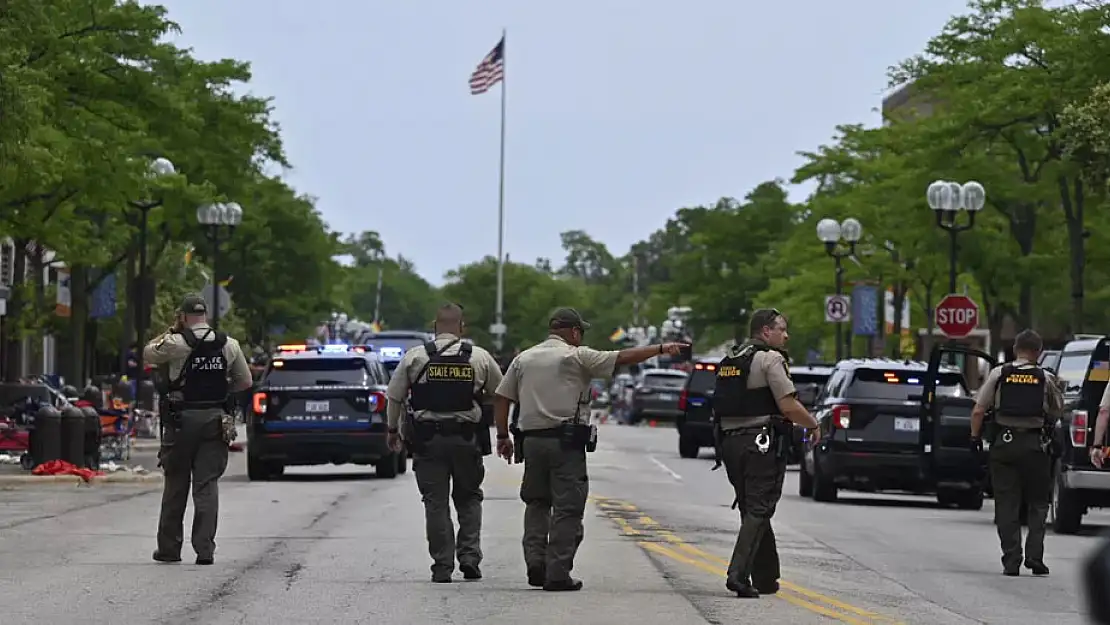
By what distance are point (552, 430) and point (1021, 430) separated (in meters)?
4.54

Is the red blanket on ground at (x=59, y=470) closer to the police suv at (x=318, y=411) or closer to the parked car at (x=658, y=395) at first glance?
the police suv at (x=318, y=411)

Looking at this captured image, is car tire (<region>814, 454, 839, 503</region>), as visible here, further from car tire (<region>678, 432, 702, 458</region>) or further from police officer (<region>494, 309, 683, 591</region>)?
car tire (<region>678, 432, 702, 458</region>)

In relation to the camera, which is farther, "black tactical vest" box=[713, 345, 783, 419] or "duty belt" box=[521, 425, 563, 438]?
"duty belt" box=[521, 425, 563, 438]

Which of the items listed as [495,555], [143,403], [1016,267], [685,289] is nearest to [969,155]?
[1016,267]

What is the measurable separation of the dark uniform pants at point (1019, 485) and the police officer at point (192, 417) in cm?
582

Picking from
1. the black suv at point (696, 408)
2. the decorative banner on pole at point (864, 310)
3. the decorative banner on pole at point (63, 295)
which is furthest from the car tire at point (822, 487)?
the decorative banner on pole at point (63, 295)

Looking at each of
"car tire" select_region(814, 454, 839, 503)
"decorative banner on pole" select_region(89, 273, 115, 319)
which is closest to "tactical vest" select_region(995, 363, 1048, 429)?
"car tire" select_region(814, 454, 839, 503)

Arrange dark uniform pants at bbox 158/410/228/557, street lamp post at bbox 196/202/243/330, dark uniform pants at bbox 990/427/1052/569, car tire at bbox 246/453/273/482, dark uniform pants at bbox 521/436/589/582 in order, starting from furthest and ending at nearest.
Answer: street lamp post at bbox 196/202/243/330 < car tire at bbox 246/453/273/482 < dark uniform pants at bbox 990/427/1052/569 < dark uniform pants at bbox 158/410/228/557 < dark uniform pants at bbox 521/436/589/582

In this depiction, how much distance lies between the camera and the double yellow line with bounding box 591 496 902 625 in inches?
496

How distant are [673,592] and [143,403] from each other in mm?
35934

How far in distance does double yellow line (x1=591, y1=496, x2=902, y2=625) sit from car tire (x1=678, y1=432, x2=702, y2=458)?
15.7 meters

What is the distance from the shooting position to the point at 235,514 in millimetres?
21469

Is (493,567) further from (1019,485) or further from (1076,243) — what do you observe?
(1076,243)

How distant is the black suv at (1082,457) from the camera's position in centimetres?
2041
